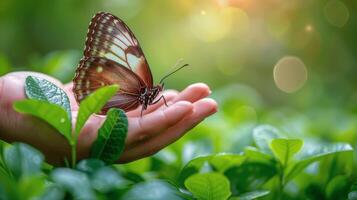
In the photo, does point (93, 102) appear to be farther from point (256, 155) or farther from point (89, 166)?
point (256, 155)

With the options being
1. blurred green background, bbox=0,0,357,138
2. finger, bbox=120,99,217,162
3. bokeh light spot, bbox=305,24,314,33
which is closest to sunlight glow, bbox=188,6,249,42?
blurred green background, bbox=0,0,357,138

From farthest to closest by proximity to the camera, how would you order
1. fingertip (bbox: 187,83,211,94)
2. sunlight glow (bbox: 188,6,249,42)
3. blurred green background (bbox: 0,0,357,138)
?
sunlight glow (bbox: 188,6,249,42) < blurred green background (bbox: 0,0,357,138) < fingertip (bbox: 187,83,211,94)

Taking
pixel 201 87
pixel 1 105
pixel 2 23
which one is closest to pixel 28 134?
pixel 1 105

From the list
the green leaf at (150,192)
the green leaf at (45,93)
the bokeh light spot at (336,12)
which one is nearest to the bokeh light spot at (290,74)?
the bokeh light spot at (336,12)

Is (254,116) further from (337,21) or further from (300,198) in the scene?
(337,21)

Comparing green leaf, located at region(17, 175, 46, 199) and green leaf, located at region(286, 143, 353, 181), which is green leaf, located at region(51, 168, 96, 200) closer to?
green leaf, located at region(17, 175, 46, 199)

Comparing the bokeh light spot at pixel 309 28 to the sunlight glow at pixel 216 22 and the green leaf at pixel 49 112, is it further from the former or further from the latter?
the green leaf at pixel 49 112
